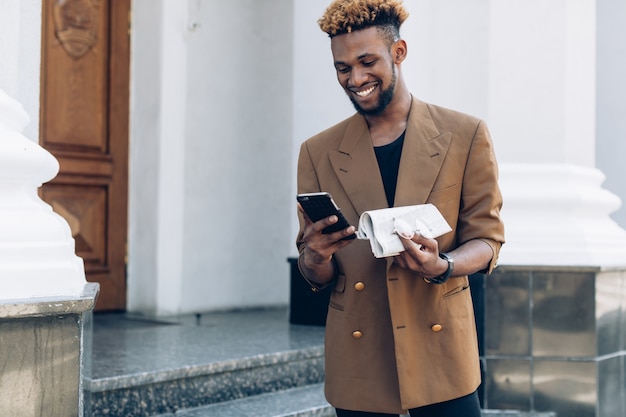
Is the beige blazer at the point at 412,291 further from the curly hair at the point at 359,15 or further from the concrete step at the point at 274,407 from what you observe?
the concrete step at the point at 274,407

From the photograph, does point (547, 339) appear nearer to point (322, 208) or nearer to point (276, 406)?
point (276, 406)

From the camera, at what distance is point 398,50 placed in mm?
2254

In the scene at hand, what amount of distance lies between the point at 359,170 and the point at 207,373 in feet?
6.95

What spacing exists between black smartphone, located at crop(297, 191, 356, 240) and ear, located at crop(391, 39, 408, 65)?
0.50 meters

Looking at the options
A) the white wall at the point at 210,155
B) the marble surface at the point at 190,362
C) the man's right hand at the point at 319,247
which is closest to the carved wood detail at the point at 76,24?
the white wall at the point at 210,155

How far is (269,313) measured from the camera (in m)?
6.31

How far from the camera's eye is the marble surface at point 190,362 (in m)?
3.73

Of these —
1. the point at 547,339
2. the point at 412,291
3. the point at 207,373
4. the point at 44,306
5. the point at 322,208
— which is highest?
the point at 322,208

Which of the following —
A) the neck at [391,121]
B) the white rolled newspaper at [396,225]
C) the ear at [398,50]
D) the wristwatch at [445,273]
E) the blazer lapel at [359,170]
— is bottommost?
the wristwatch at [445,273]

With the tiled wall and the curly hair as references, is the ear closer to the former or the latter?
the curly hair

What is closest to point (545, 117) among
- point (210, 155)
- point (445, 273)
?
point (210, 155)

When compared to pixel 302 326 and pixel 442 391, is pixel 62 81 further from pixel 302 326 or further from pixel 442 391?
pixel 442 391

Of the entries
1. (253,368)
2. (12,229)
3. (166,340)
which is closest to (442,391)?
(12,229)

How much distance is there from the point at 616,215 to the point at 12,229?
4.93 m
